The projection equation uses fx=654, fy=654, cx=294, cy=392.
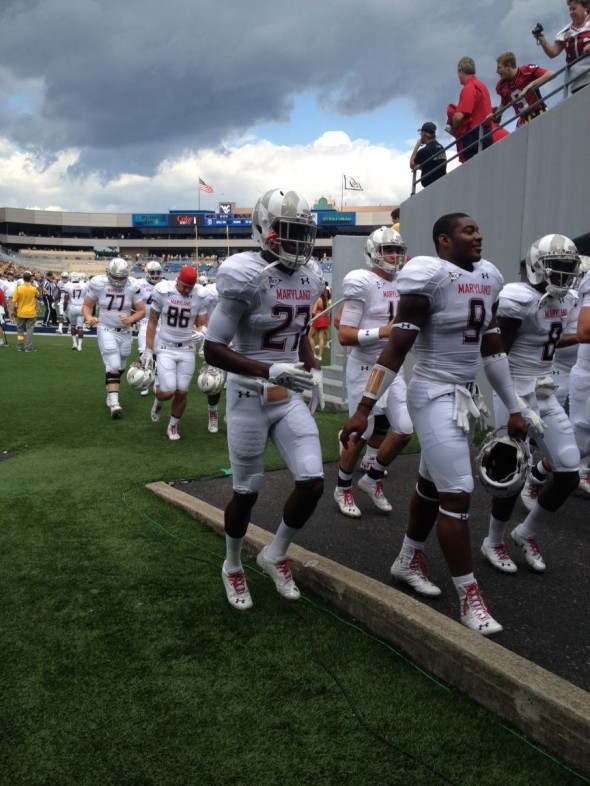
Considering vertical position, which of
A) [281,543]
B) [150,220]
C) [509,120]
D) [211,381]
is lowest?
[281,543]

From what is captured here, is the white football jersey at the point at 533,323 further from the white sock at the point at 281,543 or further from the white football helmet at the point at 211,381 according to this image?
the white football helmet at the point at 211,381

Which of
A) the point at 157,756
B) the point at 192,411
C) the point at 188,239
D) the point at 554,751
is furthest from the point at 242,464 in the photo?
the point at 188,239

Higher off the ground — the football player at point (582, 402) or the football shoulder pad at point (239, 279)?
the football shoulder pad at point (239, 279)

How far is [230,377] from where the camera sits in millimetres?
3930

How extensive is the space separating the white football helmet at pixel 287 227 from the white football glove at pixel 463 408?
3.85 ft

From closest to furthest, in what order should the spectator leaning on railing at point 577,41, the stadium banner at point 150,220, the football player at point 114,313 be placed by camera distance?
1. the spectator leaning on railing at point 577,41
2. the football player at point 114,313
3. the stadium banner at point 150,220

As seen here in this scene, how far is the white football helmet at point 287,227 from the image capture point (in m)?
3.72

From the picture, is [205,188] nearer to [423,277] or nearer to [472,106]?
[472,106]

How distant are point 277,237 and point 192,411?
7.68 meters

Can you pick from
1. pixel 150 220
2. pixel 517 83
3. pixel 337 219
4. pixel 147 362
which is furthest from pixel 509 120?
pixel 150 220

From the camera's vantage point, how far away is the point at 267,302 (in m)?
3.76

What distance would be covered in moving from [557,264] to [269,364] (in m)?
2.22

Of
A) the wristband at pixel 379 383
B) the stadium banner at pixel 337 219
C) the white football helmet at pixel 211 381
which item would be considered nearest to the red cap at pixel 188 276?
the white football helmet at pixel 211 381

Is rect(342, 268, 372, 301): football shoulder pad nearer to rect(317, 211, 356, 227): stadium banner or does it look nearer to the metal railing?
the metal railing
